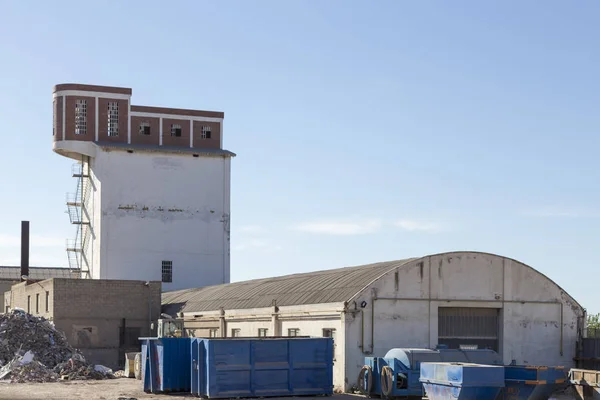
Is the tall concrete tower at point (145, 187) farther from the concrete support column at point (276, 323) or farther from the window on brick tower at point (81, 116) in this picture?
the concrete support column at point (276, 323)

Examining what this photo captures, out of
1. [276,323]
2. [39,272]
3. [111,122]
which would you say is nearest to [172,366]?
[276,323]

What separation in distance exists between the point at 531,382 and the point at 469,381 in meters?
1.51

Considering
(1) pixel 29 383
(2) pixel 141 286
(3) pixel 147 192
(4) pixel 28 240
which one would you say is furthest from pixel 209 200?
(1) pixel 29 383

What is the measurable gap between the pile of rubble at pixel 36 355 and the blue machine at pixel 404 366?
1289 cm

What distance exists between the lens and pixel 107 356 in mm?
43156

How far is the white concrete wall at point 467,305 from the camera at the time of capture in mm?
28391

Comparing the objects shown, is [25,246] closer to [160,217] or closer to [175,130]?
[160,217]

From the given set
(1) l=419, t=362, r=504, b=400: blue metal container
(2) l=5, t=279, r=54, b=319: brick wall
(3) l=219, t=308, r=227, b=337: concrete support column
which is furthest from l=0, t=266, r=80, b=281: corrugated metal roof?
(1) l=419, t=362, r=504, b=400: blue metal container

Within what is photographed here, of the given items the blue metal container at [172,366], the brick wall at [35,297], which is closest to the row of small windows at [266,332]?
the blue metal container at [172,366]

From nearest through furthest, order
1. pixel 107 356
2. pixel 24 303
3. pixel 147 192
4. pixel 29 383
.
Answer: pixel 29 383 < pixel 107 356 < pixel 24 303 < pixel 147 192

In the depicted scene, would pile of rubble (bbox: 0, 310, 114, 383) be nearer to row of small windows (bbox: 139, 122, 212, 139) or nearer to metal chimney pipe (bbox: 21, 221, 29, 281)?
row of small windows (bbox: 139, 122, 212, 139)

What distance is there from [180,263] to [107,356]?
18945 mm

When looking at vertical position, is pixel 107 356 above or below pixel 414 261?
below

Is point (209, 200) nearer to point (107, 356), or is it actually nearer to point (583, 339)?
point (107, 356)
